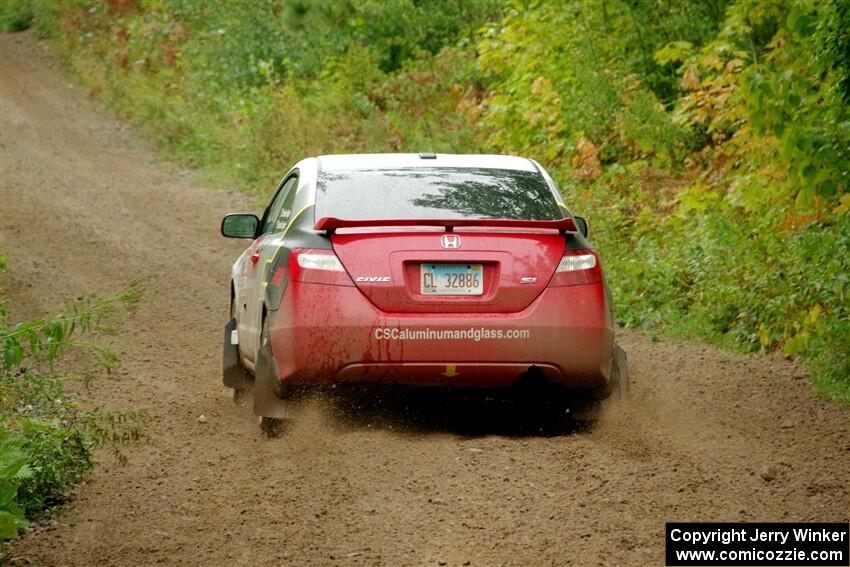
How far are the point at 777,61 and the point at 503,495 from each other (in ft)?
31.7

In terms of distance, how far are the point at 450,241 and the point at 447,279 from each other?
20cm

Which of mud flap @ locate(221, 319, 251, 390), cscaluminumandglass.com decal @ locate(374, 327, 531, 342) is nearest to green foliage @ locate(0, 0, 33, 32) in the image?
mud flap @ locate(221, 319, 251, 390)

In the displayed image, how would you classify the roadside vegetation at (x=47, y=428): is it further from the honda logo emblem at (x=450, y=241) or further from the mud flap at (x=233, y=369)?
the honda logo emblem at (x=450, y=241)

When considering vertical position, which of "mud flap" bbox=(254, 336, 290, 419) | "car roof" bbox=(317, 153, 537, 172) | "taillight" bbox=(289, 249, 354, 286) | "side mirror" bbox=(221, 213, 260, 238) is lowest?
"mud flap" bbox=(254, 336, 290, 419)

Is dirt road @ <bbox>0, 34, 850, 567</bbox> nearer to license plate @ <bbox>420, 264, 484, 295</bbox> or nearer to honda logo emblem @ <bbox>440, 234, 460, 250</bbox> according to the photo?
license plate @ <bbox>420, 264, 484, 295</bbox>

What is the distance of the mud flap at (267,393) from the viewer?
7.37m

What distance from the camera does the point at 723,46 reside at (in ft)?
50.0

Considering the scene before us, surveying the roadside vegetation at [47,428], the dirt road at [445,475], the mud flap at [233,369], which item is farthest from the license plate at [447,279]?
the mud flap at [233,369]

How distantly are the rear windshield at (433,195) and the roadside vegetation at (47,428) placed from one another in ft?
4.46

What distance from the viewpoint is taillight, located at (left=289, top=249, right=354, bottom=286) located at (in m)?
7.12

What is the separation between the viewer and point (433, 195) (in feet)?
25.1

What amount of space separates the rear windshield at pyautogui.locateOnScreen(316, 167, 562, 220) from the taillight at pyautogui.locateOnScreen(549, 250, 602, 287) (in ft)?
1.29

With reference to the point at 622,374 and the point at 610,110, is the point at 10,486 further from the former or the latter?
the point at 610,110

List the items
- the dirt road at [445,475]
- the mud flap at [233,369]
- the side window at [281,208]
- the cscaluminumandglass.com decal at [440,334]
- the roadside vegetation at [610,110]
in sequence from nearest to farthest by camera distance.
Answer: the dirt road at [445,475]
the cscaluminumandglass.com decal at [440,334]
the side window at [281,208]
the mud flap at [233,369]
the roadside vegetation at [610,110]
